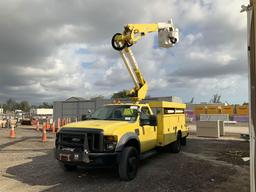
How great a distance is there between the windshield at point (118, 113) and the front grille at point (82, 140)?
1559 mm

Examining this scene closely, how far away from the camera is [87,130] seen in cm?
685

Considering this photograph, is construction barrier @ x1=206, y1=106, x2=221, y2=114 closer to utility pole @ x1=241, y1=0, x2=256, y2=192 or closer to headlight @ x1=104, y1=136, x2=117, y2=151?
headlight @ x1=104, y1=136, x2=117, y2=151

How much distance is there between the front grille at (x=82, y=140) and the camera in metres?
6.69

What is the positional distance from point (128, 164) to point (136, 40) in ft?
19.1

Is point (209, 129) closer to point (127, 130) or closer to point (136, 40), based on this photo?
point (136, 40)

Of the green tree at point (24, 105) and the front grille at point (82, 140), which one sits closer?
the front grille at point (82, 140)

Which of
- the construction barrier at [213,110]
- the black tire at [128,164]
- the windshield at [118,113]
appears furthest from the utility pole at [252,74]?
the construction barrier at [213,110]

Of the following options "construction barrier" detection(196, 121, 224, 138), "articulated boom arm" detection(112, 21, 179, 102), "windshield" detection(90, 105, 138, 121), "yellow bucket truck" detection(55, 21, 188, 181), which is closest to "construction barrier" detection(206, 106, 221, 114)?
"construction barrier" detection(196, 121, 224, 138)

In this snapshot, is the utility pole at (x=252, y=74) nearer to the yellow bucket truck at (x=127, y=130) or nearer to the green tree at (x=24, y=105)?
the yellow bucket truck at (x=127, y=130)

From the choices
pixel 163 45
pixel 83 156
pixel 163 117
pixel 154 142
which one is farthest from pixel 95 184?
pixel 163 45

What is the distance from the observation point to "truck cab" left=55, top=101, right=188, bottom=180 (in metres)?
6.67

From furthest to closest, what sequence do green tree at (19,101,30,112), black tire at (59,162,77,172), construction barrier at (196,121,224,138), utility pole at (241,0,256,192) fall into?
green tree at (19,101,30,112) < construction barrier at (196,121,224,138) < black tire at (59,162,77,172) < utility pole at (241,0,256,192)

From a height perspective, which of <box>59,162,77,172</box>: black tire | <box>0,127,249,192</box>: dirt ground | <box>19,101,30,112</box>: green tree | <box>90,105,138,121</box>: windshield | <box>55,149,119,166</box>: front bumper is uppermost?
<box>19,101,30,112</box>: green tree

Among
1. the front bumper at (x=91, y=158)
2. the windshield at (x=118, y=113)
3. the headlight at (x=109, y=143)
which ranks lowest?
the front bumper at (x=91, y=158)
